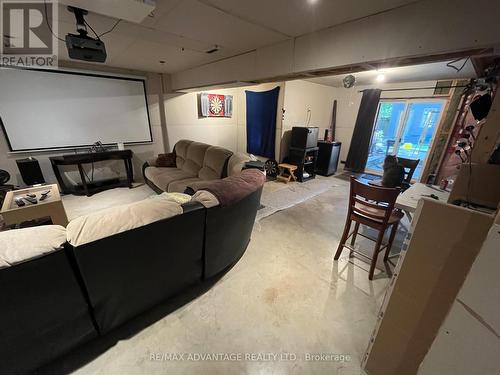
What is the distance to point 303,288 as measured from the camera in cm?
184

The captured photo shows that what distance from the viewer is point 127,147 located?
173 inches

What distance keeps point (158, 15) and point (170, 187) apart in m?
2.12

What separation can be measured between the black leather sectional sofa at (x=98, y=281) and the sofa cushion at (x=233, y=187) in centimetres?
7

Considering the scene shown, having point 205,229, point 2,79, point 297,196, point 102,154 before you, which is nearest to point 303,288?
point 205,229

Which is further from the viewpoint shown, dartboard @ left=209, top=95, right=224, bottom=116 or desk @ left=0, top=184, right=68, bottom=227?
dartboard @ left=209, top=95, right=224, bottom=116

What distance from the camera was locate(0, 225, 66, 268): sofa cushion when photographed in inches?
34.9

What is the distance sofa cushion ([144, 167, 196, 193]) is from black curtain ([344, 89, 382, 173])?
4.48m

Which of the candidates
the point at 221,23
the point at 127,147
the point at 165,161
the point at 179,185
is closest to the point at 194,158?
the point at 165,161

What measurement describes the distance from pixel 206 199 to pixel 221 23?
5.39ft

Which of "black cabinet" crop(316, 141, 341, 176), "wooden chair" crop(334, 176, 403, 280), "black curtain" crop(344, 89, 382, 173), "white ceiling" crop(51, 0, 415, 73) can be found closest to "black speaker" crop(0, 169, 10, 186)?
"white ceiling" crop(51, 0, 415, 73)

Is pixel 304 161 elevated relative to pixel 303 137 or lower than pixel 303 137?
lower

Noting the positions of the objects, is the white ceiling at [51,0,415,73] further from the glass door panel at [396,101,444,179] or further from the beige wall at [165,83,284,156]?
the glass door panel at [396,101,444,179]

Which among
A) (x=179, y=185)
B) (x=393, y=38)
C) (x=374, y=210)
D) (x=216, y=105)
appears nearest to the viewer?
(x=393, y=38)

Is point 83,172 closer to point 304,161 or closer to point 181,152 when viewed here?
point 181,152
